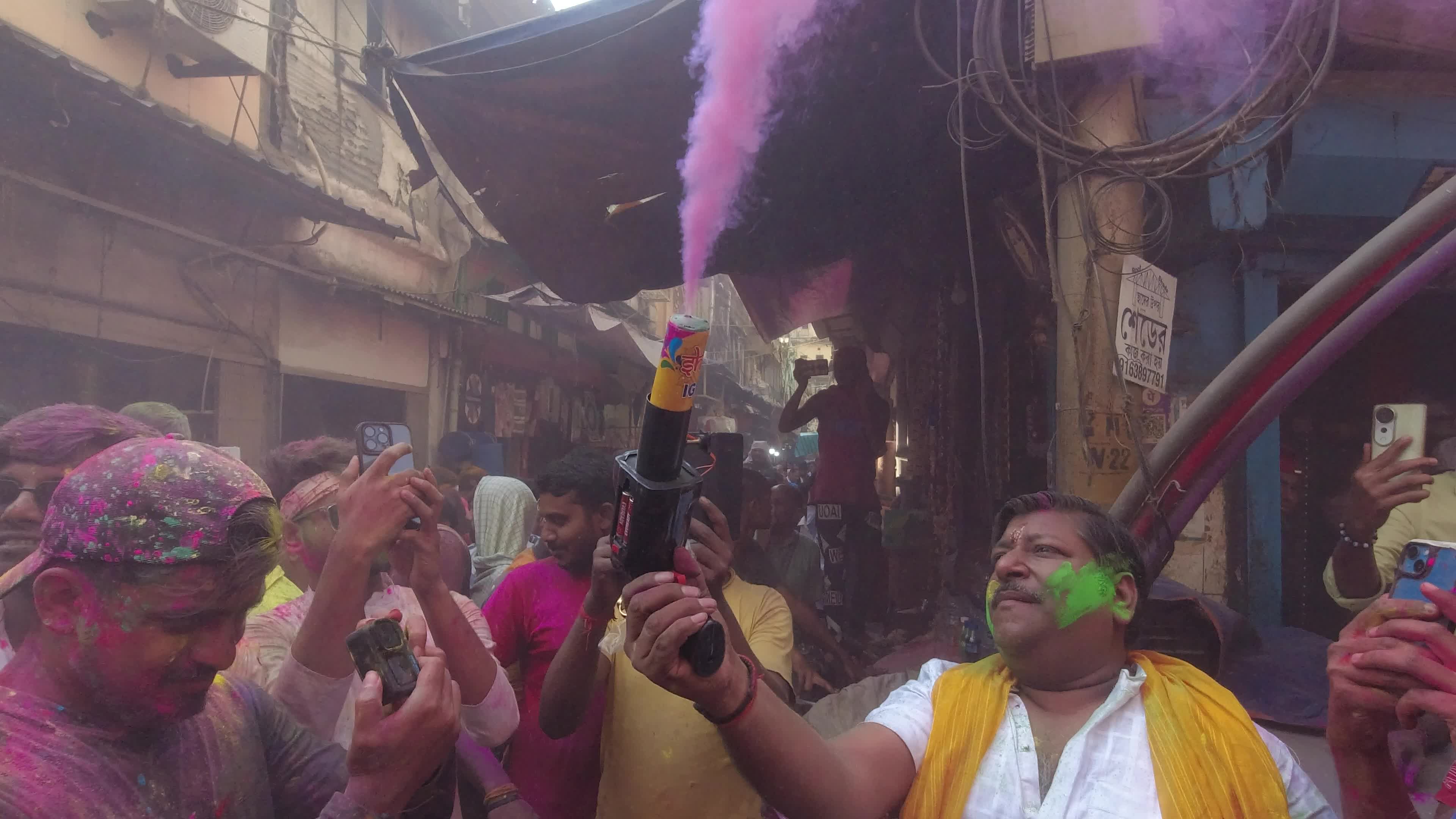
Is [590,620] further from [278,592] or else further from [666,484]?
[278,592]

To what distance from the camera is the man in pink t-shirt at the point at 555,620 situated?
2.31 meters

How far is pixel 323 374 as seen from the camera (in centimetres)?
926

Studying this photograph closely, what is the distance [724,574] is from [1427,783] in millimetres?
1565

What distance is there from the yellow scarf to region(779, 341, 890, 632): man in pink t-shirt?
403 cm

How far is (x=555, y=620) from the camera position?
245cm

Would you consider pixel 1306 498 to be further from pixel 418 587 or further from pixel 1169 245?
pixel 418 587

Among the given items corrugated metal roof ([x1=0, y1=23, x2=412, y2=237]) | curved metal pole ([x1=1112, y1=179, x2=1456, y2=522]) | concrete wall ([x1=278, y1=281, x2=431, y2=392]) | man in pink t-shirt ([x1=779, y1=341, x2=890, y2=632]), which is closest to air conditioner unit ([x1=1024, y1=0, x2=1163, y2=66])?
curved metal pole ([x1=1112, y1=179, x2=1456, y2=522])

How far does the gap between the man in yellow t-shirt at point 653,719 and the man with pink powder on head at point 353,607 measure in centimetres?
18

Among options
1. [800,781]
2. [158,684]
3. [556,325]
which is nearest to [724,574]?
[800,781]

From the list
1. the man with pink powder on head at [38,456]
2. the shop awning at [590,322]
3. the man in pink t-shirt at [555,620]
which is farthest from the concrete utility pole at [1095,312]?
the shop awning at [590,322]

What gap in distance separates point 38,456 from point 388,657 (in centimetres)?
149

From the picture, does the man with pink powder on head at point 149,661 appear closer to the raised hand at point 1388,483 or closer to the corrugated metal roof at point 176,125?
the raised hand at point 1388,483

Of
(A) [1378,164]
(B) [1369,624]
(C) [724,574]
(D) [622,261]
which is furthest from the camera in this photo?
(D) [622,261]

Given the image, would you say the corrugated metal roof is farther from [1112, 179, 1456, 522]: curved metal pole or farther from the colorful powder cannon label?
[1112, 179, 1456, 522]: curved metal pole
